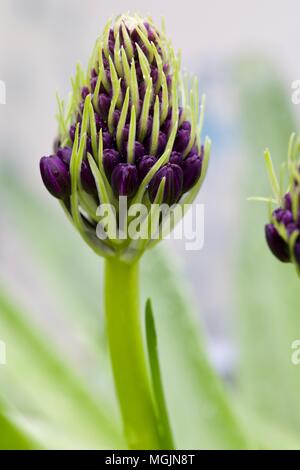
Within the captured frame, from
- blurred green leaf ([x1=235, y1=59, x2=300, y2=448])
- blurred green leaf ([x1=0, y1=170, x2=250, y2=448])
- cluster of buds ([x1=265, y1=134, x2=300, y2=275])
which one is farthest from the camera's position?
blurred green leaf ([x1=235, y1=59, x2=300, y2=448])

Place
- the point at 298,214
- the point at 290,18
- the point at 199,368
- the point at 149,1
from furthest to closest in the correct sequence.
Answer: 1. the point at 290,18
2. the point at 149,1
3. the point at 199,368
4. the point at 298,214

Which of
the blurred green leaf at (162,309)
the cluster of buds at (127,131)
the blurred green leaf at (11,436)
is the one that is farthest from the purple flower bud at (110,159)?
the blurred green leaf at (162,309)

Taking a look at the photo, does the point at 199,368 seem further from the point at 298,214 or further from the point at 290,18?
the point at 290,18

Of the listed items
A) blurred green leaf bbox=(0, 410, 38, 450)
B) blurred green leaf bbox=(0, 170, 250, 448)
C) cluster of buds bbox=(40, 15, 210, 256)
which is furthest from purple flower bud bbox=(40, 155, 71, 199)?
blurred green leaf bbox=(0, 170, 250, 448)

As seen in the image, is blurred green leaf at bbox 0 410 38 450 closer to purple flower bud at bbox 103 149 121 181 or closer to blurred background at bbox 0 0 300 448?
blurred background at bbox 0 0 300 448

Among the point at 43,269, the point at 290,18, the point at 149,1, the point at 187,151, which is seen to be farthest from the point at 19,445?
the point at 290,18
